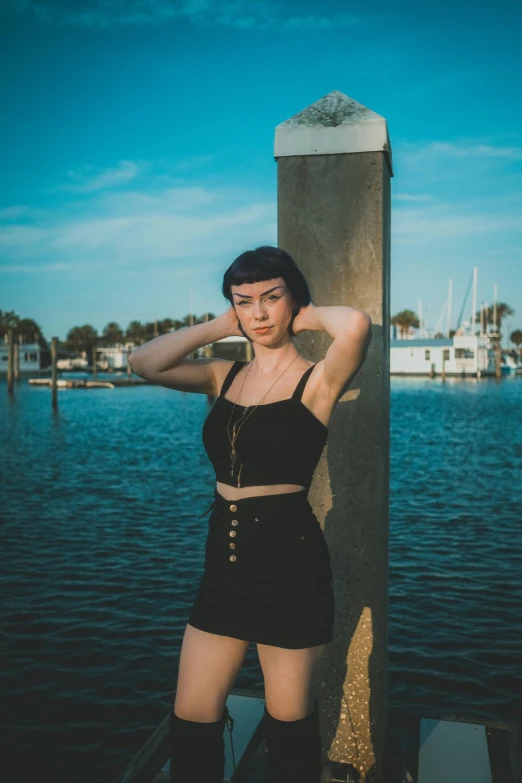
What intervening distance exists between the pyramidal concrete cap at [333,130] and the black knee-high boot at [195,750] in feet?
7.55

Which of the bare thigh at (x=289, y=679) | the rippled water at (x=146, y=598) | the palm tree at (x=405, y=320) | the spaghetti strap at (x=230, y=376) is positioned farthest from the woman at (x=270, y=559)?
the palm tree at (x=405, y=320)

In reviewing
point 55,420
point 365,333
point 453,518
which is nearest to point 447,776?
point 365,333

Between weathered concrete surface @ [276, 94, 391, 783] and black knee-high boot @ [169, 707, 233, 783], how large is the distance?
1081 mm

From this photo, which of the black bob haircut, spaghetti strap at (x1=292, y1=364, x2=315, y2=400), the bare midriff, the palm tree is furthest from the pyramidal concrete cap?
the palm tree

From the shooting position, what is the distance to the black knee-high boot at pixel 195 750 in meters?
2.23

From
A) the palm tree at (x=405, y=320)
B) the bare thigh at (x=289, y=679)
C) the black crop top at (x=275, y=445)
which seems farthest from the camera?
the palm tree at (x=405, y=320)

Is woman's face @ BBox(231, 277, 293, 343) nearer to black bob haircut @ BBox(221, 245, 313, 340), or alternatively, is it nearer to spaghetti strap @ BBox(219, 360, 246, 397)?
black bob haircut @ BBox(221, 245, 313, 340)

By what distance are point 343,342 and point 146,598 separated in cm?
670

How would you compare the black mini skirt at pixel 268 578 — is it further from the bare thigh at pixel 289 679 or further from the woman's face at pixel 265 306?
the woman's face at pixel 265 306

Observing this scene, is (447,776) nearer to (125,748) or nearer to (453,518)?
(125,748)

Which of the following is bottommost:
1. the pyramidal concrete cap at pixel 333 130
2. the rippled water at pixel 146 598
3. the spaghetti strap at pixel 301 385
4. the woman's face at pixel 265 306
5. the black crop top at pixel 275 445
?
the rippled water at pixel 146 598

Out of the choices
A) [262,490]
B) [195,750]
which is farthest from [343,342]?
[195,750]

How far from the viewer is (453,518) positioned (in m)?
12.5

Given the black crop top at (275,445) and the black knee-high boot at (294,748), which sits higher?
the black crop top at (275,445)
